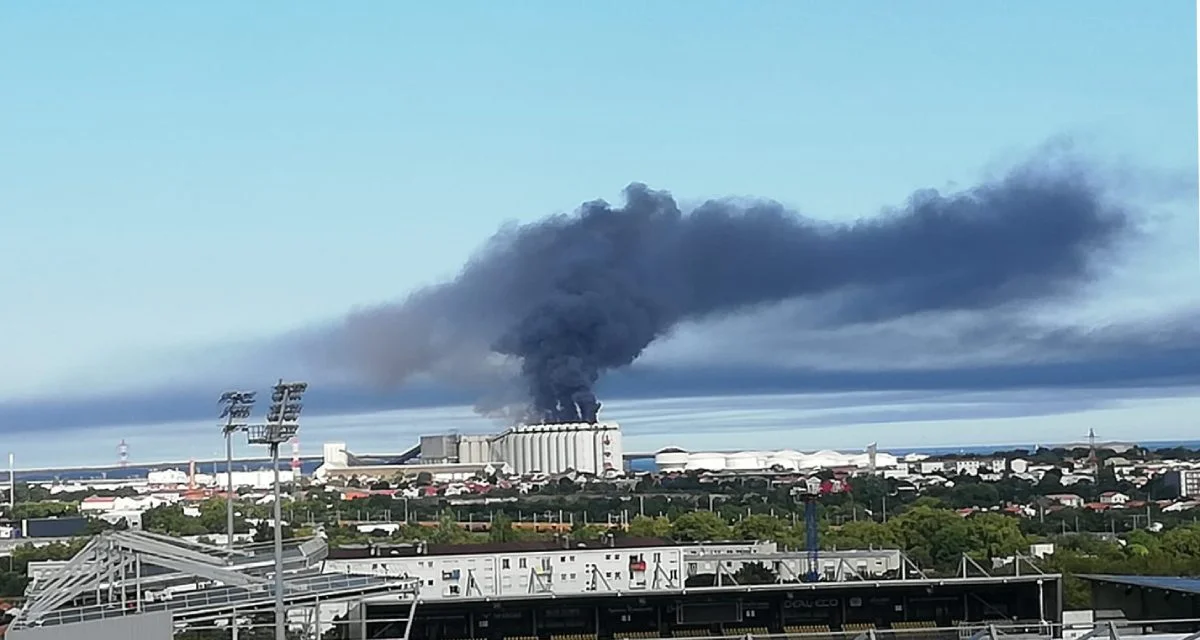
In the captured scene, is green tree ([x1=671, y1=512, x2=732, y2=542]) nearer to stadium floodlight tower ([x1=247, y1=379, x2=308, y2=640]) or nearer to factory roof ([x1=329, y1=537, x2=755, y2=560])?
factory roof ([x1=329, y1=537, x2=755, y2=560])


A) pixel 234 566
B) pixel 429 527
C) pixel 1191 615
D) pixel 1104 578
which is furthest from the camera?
pixel 429 527

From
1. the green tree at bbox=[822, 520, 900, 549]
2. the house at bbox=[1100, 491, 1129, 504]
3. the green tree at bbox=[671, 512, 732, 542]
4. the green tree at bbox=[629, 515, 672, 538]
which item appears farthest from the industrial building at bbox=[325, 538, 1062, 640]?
the house at bbox=[1100, 491, 1129, 504]

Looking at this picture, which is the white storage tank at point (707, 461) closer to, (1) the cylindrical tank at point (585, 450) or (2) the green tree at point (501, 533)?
(1) the cylindrical tank at point (585, 450)

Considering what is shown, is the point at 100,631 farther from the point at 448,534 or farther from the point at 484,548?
the point at 448,534

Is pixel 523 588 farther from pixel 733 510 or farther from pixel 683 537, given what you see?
pixel 733 510

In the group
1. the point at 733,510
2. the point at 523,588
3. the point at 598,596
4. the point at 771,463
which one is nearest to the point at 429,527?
the point at 733,510
